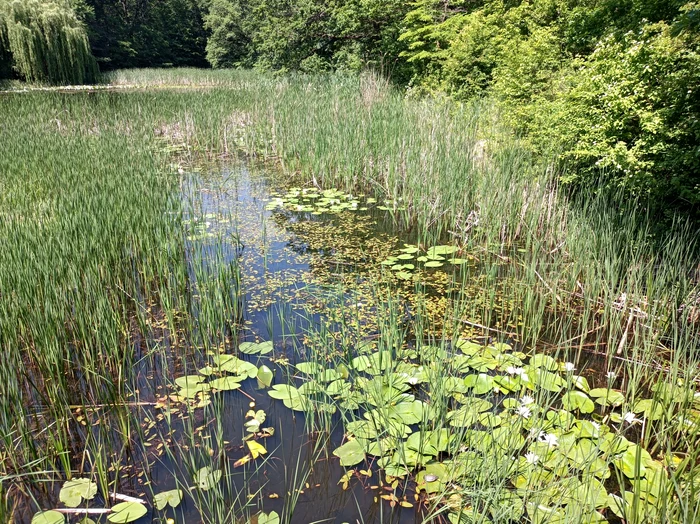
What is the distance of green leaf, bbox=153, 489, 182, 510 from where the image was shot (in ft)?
4.49

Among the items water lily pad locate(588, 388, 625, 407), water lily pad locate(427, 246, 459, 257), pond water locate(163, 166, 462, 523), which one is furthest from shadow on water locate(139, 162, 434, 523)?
water lily pad locate(588, 388, 625, 407)

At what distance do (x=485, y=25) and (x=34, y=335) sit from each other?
24.0ft

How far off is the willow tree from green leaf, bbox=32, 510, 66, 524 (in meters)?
14.9

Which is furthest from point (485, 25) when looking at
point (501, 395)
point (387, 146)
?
point (501, 395)

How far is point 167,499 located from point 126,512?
0.12 meters

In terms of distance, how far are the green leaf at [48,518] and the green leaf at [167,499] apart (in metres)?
0.25

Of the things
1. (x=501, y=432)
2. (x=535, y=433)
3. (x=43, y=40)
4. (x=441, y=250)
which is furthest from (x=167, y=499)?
(x=43, y=40)

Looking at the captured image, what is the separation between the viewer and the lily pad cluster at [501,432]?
1284mm

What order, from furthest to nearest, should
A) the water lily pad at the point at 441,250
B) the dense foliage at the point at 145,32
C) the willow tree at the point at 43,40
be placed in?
the dense foliage at the point at 145,32
the willow tree at the point at 43,40
the water lily pad at the point at 441,250

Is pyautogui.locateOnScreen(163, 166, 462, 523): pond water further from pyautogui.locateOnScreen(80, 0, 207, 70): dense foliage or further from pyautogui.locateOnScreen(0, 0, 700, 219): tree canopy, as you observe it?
pyautogui.locateOnScreen(80, 0, 207, 70): dense foliage

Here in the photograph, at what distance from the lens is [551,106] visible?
3.68 m

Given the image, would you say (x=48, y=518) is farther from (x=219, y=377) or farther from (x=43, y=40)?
(x=43, y=40)

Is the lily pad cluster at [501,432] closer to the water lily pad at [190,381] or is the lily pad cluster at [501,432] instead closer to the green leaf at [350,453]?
the green leaf at [350,453]

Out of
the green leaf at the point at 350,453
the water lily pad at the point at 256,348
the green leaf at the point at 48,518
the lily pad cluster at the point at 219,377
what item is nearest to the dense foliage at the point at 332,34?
the water lily pad at the point at 256,348
